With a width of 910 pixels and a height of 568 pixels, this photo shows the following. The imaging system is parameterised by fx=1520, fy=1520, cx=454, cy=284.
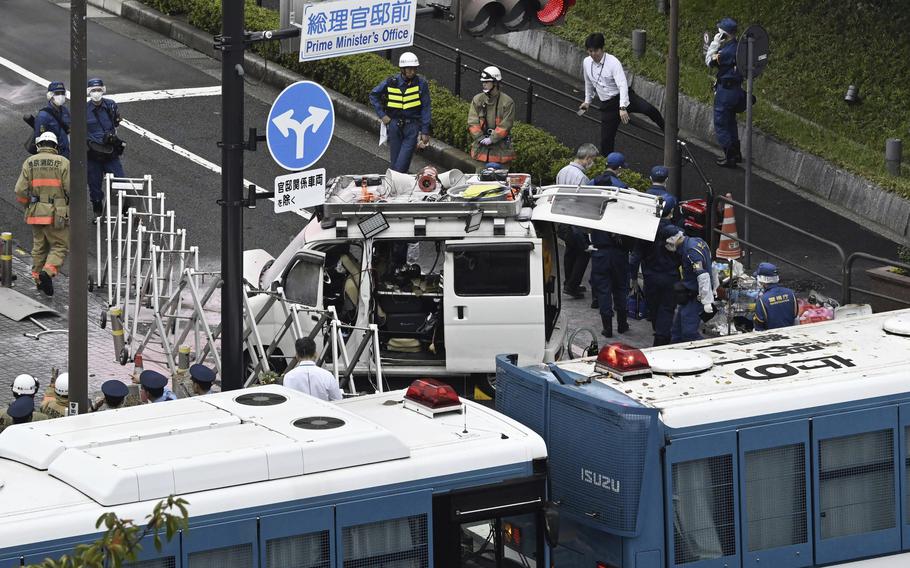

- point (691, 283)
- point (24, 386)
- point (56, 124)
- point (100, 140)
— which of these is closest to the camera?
point (24, 386)

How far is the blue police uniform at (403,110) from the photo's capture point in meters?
19.4

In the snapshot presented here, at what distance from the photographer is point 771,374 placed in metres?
9.73

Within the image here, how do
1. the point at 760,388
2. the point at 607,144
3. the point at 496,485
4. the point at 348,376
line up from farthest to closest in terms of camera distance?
the point at 607,144 < the point at 348,376 < the point at 760,388 < the point at 496,485

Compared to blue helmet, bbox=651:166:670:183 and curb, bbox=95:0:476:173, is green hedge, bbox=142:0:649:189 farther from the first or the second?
blue helmet, bbox=651:166:670:183

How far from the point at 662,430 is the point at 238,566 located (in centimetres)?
265

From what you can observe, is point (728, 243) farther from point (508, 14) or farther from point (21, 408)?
point (21, 408)

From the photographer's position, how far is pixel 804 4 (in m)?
24.6

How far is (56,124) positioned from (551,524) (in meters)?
11.7

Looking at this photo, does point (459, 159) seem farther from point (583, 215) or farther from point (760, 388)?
point (760, 388)

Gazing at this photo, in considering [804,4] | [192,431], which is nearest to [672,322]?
[192,431]

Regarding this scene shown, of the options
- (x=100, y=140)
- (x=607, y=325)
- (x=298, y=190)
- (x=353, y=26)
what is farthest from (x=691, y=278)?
(x=100, y=140)

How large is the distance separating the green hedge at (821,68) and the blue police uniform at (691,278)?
639 cm

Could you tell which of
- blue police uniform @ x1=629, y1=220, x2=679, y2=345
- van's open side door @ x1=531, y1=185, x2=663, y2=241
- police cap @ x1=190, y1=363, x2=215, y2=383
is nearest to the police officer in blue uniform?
blue police uniform @ x1=629, y1=220, x2=679, y2=345

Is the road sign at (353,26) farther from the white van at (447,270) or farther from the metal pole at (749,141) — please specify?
the metal pole at (749,141)
